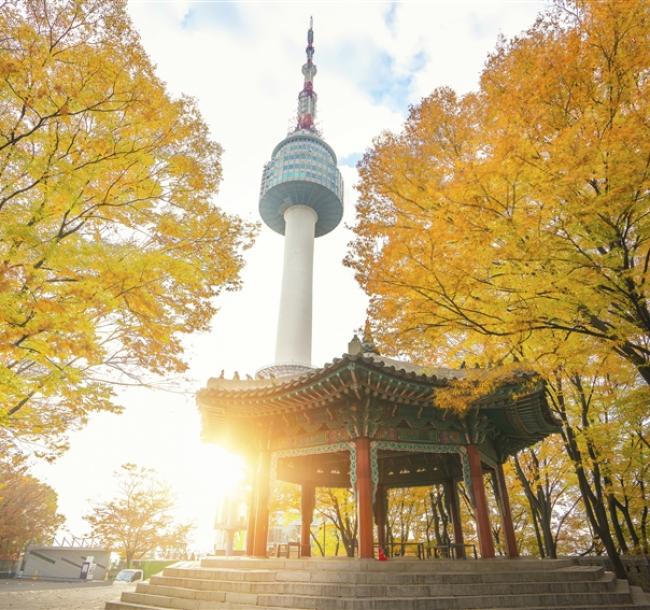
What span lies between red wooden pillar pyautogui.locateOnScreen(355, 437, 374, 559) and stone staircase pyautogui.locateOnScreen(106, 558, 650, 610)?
0.64 m

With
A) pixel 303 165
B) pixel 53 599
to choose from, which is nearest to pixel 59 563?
pixel 53 599

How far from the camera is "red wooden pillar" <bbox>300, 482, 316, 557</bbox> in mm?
13125

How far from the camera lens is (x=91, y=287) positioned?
6.72m

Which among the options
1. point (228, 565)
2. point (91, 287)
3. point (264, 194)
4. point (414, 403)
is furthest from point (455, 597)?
point (264, 194)

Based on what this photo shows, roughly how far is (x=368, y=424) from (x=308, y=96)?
62.3 meters

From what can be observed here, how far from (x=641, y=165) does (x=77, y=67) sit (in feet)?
28.3

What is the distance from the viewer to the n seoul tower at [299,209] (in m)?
45.1

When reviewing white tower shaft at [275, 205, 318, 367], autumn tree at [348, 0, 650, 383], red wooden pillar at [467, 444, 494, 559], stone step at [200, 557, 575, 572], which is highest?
white tower shaft at [275, 205, 318, 367]

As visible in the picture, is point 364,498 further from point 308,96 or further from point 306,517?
point 308,96

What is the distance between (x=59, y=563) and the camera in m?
36.0

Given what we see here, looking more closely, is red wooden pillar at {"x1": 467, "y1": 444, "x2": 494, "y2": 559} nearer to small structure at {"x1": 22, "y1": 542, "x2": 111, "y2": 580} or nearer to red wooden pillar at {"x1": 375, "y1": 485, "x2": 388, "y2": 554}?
red wooden pillar at {"x1": 375, "y1": 485, "x2": 388, "y2": 554}

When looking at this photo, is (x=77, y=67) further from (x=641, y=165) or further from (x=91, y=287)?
(x=641, y=165)

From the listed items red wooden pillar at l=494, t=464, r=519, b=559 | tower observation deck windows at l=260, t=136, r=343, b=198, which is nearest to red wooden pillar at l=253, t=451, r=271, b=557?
red wooden pillar at l=494, t=464, r=519, b=559

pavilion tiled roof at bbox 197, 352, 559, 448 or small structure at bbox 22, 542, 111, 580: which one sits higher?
pavilion tiled roof at bbox 197, 352, 559, 448
